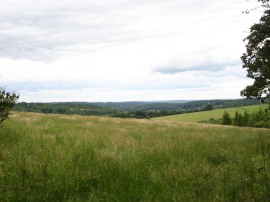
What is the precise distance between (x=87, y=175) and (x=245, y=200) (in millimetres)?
2623

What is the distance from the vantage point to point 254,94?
14703 mm

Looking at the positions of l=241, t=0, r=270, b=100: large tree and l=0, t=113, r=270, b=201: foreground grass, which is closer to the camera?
l=0, t=113, r=270, b=201: foreground grass

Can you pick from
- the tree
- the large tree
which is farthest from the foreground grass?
the large tree

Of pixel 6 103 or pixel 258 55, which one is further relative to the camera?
pixel 258 55

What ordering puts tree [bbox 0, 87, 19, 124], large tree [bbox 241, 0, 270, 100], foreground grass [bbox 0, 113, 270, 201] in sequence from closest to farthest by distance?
foreground grass [bbox 0, 113, 270, 201], tree [bbox 0, 87, 19, 124], large tree [bbox 241, 0, 270, 100]

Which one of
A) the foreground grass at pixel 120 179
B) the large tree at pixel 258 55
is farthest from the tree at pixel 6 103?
the large tree at pixel 258 55

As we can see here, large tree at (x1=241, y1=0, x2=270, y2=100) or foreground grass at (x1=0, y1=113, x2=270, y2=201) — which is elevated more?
large tree at (x1=241, y1=0, x2=270, y2=100)

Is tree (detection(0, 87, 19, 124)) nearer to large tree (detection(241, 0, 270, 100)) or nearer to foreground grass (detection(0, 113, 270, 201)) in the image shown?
foreground grass (detection(0, 113, 270, 201))

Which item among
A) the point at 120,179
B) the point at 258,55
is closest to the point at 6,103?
the point at 120,179

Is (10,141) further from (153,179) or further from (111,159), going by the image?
(153,179)

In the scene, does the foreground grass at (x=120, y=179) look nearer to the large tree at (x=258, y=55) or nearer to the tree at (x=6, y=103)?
the tree at (x=6, y=103)

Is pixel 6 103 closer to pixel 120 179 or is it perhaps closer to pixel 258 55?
pixel 120 179

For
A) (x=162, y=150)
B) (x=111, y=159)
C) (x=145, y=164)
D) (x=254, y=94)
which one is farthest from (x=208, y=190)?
(x=254, y=94)

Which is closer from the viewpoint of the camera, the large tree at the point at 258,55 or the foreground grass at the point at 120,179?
the foreground grass at the point at 120,179
